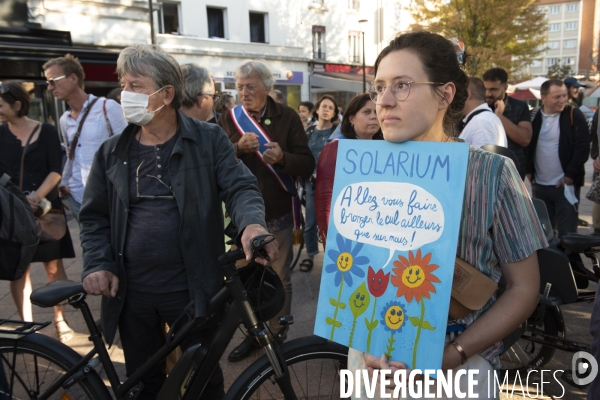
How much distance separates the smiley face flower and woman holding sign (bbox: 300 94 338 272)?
395cm

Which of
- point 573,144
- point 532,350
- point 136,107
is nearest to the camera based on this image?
point 136,107

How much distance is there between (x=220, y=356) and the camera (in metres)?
2.25

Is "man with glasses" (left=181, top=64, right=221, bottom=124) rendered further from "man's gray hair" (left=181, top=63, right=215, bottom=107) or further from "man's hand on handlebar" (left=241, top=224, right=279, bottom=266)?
"man's hand on handlebar" (left=241, top=224, right=279, bottom=266)

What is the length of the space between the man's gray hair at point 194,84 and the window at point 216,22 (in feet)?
65.9

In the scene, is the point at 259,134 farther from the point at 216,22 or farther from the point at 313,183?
the point at 216,22

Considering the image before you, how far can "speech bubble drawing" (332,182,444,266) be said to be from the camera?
130 centimetres

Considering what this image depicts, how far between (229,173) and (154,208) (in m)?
0.40

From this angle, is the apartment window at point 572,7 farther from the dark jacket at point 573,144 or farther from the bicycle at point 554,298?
the bicycle at point 554,298

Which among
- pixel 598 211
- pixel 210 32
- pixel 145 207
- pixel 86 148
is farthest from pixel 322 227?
pixel 210 32

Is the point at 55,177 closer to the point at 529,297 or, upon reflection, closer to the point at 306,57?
the point at 529,297

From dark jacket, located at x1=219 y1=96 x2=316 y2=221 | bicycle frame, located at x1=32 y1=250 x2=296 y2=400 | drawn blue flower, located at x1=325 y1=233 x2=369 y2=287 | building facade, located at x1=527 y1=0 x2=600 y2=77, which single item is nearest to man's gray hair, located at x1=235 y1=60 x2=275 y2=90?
dark jacket, located at x1=219 y1=96 x2=316 y2=221

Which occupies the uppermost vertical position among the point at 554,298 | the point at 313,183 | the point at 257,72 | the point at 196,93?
the point at 257,72

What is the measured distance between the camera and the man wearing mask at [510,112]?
4863 millimetres

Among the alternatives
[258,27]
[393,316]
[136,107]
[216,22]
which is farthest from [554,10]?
[393,316]
